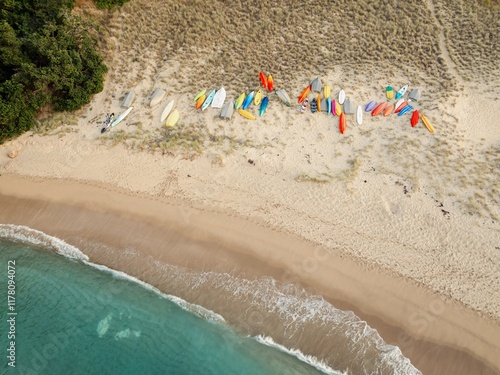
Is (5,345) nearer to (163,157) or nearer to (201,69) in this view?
(163,157)

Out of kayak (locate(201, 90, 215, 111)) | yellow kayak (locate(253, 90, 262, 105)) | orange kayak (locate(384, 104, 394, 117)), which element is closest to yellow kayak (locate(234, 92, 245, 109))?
yellow kayak (locate(253, 90, 262, 105))

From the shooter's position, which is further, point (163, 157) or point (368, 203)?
point (163, 157)

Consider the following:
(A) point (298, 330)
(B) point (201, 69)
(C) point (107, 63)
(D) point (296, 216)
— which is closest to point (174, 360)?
(A) point (298, 330)

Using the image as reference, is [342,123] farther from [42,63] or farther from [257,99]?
[42,63]

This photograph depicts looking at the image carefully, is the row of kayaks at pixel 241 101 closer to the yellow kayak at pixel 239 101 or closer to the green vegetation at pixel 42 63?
the yellow kayak at pixel 239 101

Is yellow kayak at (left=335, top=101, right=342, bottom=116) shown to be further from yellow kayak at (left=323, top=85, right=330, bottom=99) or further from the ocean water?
the ocean water

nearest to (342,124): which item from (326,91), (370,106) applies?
(370,106)
